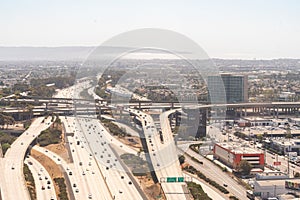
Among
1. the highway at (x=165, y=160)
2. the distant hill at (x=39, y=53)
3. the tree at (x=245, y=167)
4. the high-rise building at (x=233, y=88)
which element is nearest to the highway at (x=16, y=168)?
the highway at (x=165, y=160)

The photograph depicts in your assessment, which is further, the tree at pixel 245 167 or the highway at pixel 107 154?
the tree at pixel 245 167

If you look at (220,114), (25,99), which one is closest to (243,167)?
(220,114)

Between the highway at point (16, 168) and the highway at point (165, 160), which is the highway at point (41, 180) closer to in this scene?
the highway at point (16, 168)

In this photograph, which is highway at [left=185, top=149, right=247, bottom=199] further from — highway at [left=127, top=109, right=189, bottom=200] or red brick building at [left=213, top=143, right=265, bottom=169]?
highway at [left=127, top=109, right=189, bottom=200]

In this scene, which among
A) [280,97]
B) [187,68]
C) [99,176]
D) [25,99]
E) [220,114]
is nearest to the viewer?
[99,176]

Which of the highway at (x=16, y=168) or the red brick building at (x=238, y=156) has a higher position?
the highway at (x=16, y=168)

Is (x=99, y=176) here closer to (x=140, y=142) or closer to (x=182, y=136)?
(x=140, y=142)

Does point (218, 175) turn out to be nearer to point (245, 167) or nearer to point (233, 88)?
point (245, 167)

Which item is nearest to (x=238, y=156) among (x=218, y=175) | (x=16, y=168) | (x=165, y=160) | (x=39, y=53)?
(x=218, y=175)
